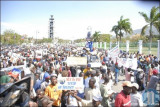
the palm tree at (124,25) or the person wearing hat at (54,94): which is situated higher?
the palm tree at (124,25)

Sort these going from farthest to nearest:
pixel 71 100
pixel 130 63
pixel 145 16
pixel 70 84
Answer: pixel 145 16 < pixel 130 63 < pixel 70 84 < pixel 71 100

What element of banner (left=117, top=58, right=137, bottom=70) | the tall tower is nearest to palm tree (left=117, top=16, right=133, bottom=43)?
banner (left=117, top=58, right=137, bottom=70)

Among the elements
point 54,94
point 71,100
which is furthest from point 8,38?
point 71,100

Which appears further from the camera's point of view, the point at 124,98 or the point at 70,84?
the point at 70,84

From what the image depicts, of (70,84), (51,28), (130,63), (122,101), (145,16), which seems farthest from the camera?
(51,28)

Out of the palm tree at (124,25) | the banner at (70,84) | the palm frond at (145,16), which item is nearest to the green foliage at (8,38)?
the palm tree at (124,25)

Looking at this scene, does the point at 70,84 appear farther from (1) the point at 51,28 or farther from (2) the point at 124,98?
(1) the point at 51,28

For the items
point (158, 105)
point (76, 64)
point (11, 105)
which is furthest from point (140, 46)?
point (11, 105)

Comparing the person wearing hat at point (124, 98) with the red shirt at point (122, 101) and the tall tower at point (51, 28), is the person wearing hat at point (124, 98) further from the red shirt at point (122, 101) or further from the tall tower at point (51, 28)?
the tall tower at point (51, 28)

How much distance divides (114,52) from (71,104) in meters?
6.59

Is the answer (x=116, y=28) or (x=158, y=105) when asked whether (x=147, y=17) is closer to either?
(x=116, y=28)

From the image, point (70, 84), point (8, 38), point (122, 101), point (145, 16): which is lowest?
point (122, 101)

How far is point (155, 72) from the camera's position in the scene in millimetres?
6543

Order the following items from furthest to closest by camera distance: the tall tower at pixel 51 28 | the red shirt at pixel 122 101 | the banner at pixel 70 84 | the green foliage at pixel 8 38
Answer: the tall tower at pixel 51 28
the green foliage at pixel 8 38
the banner at pixel 70 84
the red shirt at pixel 122 101
